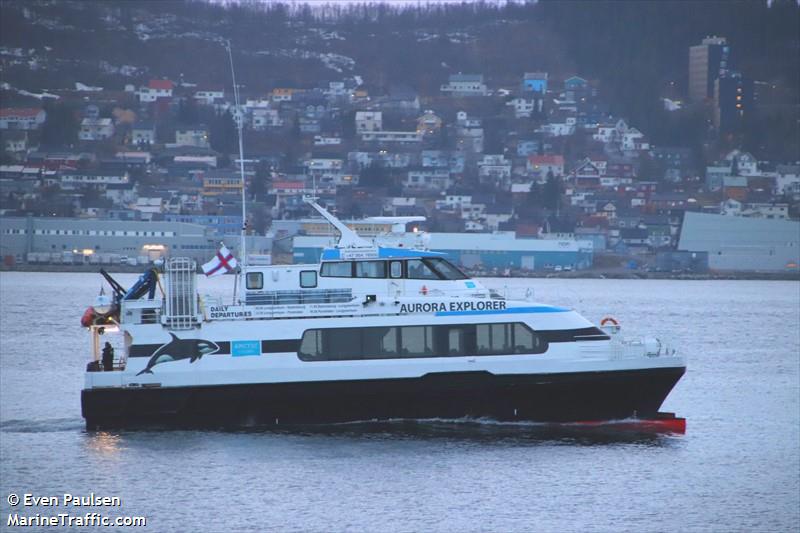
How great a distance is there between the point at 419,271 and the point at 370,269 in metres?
0.94

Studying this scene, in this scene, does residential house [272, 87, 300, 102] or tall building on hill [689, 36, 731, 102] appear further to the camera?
tall building on hill [689, 36, 731, 102]

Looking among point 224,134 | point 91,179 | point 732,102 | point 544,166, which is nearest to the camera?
point 91,179

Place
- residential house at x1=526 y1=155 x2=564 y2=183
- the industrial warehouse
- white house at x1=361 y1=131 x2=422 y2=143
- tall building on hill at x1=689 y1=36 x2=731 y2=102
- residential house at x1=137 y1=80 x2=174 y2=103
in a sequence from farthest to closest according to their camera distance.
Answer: tall building on hill at x1=689 y1=36 x2=731 y2=102 → residential house at x1=137 y1=80 x2=174 y2=103 → white house at x1=361 y1=131 x2=422 y2=143 → residential house at x1=526 y1=155 x2=564 y2=183 → the industrial warehouse

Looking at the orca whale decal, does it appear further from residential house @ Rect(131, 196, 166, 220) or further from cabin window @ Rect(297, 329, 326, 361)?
residential house @ Rect(131, 196, 166, 220)

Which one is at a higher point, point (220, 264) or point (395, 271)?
point (220, 264)

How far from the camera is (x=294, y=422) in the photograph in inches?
1088

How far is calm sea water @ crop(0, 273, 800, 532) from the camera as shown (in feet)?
74.5

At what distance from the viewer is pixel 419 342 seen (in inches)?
1080

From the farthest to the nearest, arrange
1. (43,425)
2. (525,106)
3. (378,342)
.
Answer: (525,106) → (43,425) → (378,342)

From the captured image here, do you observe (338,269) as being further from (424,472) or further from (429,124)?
(429,124)

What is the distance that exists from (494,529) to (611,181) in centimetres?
13186

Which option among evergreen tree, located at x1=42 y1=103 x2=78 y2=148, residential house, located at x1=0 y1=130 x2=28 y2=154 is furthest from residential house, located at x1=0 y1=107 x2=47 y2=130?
residential house, located at x1=0 y1=130 x2=28 y2=154

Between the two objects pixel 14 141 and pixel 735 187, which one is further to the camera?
pixel 14 141

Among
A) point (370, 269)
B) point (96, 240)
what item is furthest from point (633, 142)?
point (370, 269)
